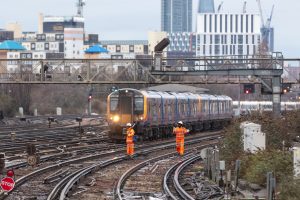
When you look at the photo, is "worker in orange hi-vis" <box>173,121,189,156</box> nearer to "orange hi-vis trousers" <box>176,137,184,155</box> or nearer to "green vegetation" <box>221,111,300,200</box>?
"orange hi-vis trousers" <box>176,137,184,155</box>

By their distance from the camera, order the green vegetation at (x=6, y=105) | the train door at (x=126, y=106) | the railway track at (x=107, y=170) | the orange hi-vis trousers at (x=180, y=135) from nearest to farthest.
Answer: the railway track at (x=107, y=170), the orange hi-vis trousers at (x=180, y=135), the train door at (x=126, y=106), the green vegetation at (x=6, y=105)

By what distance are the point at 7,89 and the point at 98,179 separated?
7383 centimetres

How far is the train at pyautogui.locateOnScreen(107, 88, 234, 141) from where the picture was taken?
4472 cm

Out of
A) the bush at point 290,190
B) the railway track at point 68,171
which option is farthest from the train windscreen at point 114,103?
the bush at point 290,190

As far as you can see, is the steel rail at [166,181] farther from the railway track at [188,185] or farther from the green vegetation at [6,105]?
the green vegetation at [6,105]

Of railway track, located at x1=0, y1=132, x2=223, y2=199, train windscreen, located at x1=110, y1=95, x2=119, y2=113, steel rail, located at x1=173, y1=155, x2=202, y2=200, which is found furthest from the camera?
train windscreen, located at x1=110, y1=95, x2=119, y2=113

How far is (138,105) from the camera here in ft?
148

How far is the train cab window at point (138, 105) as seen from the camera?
44.9 meters

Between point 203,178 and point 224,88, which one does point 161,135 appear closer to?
point 203,178

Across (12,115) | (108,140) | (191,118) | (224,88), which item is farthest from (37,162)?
(224,88)

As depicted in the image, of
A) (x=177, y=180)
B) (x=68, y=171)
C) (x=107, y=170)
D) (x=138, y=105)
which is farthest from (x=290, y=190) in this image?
(x=138, y=105)

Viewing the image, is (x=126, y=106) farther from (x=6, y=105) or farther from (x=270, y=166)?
(x=6, y=105)

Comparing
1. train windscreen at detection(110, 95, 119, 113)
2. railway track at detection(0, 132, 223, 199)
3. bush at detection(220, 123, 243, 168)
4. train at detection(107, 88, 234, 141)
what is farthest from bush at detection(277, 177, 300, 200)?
train windscreen at detection(110, 95, 119, 113)

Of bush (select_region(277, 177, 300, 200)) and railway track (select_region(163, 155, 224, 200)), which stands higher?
bush (select_region(277, 177, 300, 200))
